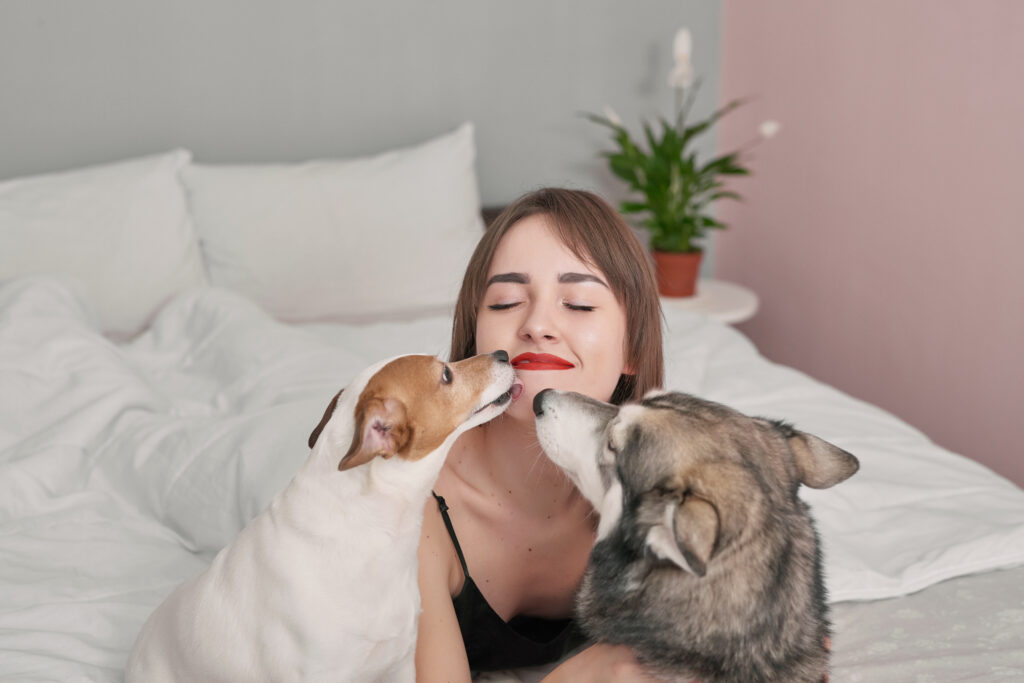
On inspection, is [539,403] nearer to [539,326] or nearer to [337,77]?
[539,326]

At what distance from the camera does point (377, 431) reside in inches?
49.7

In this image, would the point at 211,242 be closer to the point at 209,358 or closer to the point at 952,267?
the point at 209,358

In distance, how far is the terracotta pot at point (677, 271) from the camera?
155 inches

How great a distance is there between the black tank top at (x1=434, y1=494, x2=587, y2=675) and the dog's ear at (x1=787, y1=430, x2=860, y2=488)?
0.51m

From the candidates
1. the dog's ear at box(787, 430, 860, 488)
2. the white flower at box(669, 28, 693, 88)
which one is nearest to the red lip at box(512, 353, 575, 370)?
the dog's ear at box(787, 430, 860, 488)

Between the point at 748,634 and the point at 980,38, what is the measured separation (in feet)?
9.59

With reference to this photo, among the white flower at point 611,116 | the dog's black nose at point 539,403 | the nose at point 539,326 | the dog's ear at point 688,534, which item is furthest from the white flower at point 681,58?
the dog's ear at point 688,534

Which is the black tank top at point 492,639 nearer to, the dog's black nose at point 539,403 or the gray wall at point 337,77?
the dog's black nose at point 539,403

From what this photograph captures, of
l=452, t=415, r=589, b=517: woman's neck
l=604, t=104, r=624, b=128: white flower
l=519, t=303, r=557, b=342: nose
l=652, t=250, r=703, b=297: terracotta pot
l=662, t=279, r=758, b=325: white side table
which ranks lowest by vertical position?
l=662, t=279, r=758, b=325: white side table

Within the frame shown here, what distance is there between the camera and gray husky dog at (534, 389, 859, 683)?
117cm

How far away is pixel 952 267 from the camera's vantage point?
3.47m

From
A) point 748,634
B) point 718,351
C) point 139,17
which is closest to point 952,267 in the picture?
point 718,351

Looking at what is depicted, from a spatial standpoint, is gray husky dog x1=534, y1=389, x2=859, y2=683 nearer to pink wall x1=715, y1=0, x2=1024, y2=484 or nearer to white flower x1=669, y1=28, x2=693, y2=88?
pink wall x1=715, y1=0, x2=1024, y2=484

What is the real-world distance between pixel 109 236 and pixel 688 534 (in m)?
2.54
